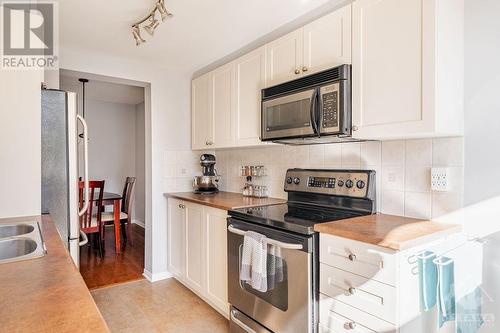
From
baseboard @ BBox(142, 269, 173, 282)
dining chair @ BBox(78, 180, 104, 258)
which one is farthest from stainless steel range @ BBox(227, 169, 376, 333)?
dining chair @ BBox(78, 180, 104, 258)

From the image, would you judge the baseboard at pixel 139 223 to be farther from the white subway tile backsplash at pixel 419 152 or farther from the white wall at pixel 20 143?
the white subway tile backsplash at pixel 419 152

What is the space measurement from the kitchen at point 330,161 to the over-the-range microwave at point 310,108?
0.01 metres

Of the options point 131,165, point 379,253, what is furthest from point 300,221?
point 131,165

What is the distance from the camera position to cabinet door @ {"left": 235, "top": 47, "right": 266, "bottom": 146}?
2.38 metres

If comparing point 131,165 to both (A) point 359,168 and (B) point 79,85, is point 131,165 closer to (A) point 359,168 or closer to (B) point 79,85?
(B) point 79,85

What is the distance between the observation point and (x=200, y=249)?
2.59 metres

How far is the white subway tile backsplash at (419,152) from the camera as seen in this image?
1.68 m

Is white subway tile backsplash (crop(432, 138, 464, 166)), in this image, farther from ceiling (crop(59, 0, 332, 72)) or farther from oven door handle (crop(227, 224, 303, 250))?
ceiling (crop(59, 0, 332, 72))

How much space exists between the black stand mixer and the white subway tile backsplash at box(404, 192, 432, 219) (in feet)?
6.29

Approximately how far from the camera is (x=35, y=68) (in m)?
1.81

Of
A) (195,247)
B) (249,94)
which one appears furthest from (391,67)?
(195,247)

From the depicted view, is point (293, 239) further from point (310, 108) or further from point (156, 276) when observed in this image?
point (156, 276)

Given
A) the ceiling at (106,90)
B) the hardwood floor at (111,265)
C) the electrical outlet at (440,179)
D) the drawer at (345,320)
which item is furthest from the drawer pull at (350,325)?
the ceiling at (106,90)

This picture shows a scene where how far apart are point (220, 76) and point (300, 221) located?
5.62 ft
